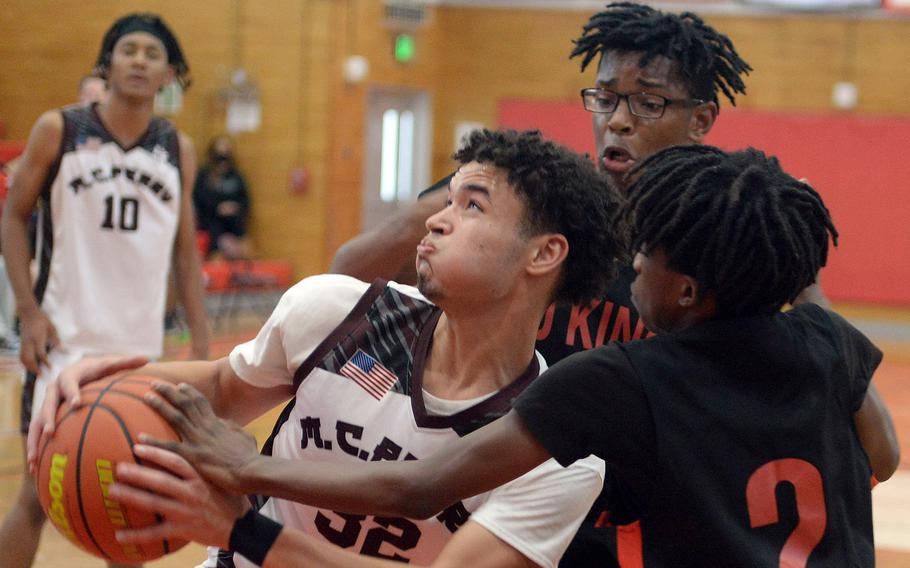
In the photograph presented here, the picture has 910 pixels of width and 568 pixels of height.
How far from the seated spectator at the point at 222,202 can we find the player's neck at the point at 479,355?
1051 centimetres

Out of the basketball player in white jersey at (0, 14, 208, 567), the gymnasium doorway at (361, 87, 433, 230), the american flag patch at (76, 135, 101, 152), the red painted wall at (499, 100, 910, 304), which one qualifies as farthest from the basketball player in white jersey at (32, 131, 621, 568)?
the gymnasium doorway at (361, 87, 433, 230)

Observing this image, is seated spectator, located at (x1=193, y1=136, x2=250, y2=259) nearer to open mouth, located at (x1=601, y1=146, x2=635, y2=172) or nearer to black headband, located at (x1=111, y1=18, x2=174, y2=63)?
black headband, located at (x1=111, y1=18, x2=174, y2=63)

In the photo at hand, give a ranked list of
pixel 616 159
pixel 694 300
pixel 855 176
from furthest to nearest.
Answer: pixel 855 176 < pixel 616 159 < pixel 694 300

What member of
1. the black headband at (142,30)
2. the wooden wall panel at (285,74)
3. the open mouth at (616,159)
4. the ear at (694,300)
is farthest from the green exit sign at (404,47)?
the ear at (694,300)

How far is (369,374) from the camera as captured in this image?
2.45 meters

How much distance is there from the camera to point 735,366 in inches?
79.7

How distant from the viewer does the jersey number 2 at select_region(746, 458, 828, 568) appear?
196 centimetres

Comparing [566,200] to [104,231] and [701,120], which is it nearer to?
[701,120]

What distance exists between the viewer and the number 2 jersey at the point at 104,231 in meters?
4.36

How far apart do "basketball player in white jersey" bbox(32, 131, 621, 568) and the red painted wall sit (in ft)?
40.9

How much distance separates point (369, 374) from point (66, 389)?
1.90ft

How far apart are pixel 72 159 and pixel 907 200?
12524 mm

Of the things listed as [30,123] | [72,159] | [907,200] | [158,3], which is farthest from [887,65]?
[72,159]

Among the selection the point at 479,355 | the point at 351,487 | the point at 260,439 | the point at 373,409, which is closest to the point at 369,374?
the point at 373,409
